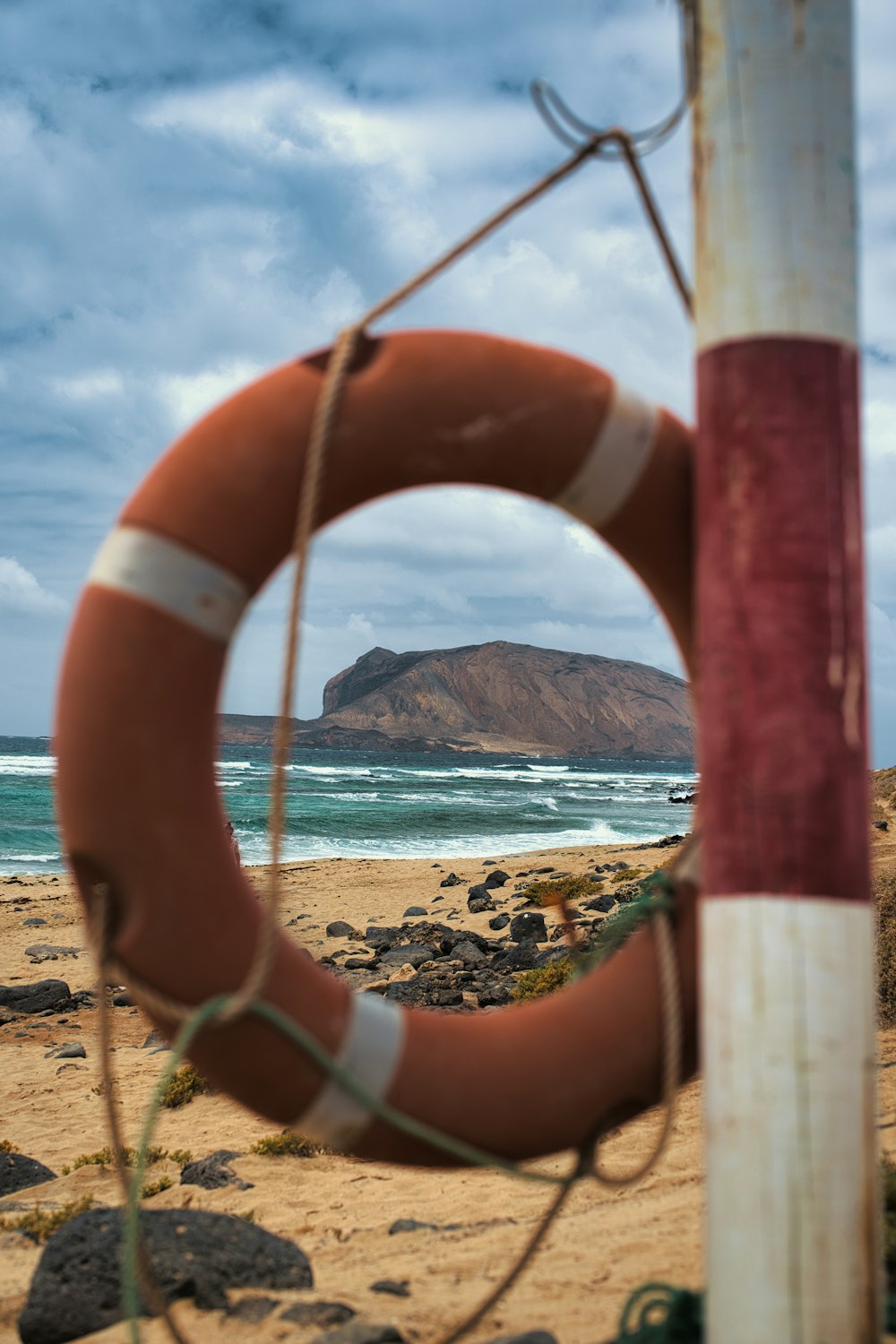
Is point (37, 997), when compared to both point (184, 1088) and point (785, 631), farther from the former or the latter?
point (785, 631)

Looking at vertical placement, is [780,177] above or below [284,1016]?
above

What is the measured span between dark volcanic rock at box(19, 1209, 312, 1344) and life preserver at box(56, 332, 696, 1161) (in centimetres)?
121

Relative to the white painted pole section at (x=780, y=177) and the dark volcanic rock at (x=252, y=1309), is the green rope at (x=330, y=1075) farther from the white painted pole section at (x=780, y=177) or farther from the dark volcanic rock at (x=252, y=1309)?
the white painted pole section at (x=780, y=177)

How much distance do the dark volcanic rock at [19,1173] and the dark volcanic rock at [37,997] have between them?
3.62m

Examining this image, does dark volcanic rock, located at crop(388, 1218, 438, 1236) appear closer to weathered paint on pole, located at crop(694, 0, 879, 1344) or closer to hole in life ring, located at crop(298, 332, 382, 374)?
weathered paint on pole, located at crop(694, 0, 879, 1344)

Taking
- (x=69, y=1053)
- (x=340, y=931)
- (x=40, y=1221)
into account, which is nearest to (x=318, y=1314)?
(x=40, y=1221)

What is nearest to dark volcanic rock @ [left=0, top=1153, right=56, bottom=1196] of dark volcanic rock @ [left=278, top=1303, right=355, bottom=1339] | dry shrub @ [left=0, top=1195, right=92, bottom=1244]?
dry shrub @ [left=0, top=1195, right=92, bottom=1244]

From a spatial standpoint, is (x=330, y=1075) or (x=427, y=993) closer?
(x=330, y=1075)

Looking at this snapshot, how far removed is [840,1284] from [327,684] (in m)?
124

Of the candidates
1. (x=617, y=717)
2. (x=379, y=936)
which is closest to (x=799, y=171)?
(x=379, y=936)

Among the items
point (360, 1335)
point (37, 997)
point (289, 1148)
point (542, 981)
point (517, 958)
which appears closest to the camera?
point (360, 1335)

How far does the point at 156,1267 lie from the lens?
111 inches

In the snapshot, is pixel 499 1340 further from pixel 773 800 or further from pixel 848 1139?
pixel 773 800

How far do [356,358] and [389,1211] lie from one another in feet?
10.0
